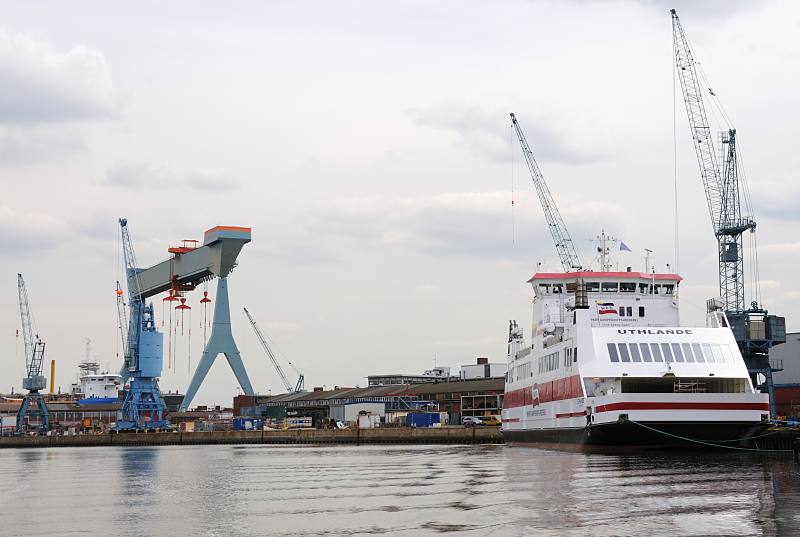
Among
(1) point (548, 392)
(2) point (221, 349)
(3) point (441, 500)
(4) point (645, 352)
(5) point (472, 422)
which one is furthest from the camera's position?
(2) point (221, 349)

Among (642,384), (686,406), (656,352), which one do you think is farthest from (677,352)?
(686,406)

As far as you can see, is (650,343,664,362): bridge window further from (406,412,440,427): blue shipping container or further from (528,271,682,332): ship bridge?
(406,412,440,427): blue shipping container

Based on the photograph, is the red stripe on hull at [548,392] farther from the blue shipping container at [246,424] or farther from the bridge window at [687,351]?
the blue shipping container at [246,424]

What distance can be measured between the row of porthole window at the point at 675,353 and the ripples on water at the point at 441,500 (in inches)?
208

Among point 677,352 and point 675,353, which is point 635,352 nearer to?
point 675,353

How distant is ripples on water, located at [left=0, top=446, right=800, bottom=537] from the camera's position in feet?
81.0

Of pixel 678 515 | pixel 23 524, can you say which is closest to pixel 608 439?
pixel 678 515

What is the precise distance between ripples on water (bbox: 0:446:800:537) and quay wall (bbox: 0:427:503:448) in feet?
169

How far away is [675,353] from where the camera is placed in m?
51.1

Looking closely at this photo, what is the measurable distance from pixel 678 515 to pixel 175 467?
128ft

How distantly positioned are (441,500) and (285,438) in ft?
304

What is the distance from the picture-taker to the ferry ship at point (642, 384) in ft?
158

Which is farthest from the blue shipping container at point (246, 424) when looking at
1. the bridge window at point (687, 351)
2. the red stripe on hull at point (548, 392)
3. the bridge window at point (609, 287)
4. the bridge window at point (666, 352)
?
the bridge window at point (687, 351)

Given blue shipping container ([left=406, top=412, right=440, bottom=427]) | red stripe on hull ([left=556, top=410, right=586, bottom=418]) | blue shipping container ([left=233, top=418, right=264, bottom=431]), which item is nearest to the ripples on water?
red stripe on hull ([left=556, top=410, right=586, bottom=418])
